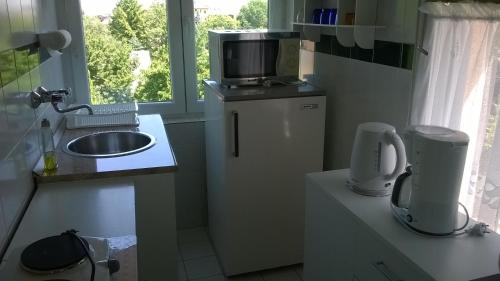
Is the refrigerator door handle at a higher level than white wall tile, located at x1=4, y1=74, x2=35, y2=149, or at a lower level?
lower

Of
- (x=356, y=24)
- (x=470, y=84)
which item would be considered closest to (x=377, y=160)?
(x=470, y=84)

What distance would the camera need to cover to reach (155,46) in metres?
2.83

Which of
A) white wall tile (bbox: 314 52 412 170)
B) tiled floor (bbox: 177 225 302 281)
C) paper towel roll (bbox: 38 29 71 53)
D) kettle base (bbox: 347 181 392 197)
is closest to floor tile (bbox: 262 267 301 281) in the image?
tiled floor (bbox: 177 225 302 281)

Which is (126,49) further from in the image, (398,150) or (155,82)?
(398,150)

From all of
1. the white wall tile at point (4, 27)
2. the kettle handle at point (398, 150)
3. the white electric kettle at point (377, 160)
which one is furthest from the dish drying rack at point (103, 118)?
the kettle handle at point (398, 150)

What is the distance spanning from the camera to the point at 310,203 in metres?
1.73

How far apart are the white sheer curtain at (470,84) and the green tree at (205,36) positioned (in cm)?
153

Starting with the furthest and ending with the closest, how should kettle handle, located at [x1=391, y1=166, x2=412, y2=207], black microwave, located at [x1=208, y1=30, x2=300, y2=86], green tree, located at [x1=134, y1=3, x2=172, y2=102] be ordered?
green tree, located at [x1=134, y1=3, x2=172, y2=102], black microwave, located at [x1=208, y1=30, x2=300, y2=86], kettle handle, located at [x1=391, y1=166, x2=412, y2=207]

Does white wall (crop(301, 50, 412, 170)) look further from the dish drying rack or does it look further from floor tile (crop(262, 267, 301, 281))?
the dish drying rack

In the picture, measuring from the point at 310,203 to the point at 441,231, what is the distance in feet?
1.86

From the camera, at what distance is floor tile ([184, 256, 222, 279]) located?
8.54 feet

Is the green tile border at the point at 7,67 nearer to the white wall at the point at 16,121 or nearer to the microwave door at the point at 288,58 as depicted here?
the white wall at the point at 16,121

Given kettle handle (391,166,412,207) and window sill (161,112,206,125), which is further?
window sill (161,112,206,125)

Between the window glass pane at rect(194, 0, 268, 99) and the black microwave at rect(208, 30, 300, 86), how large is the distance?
396 mm
